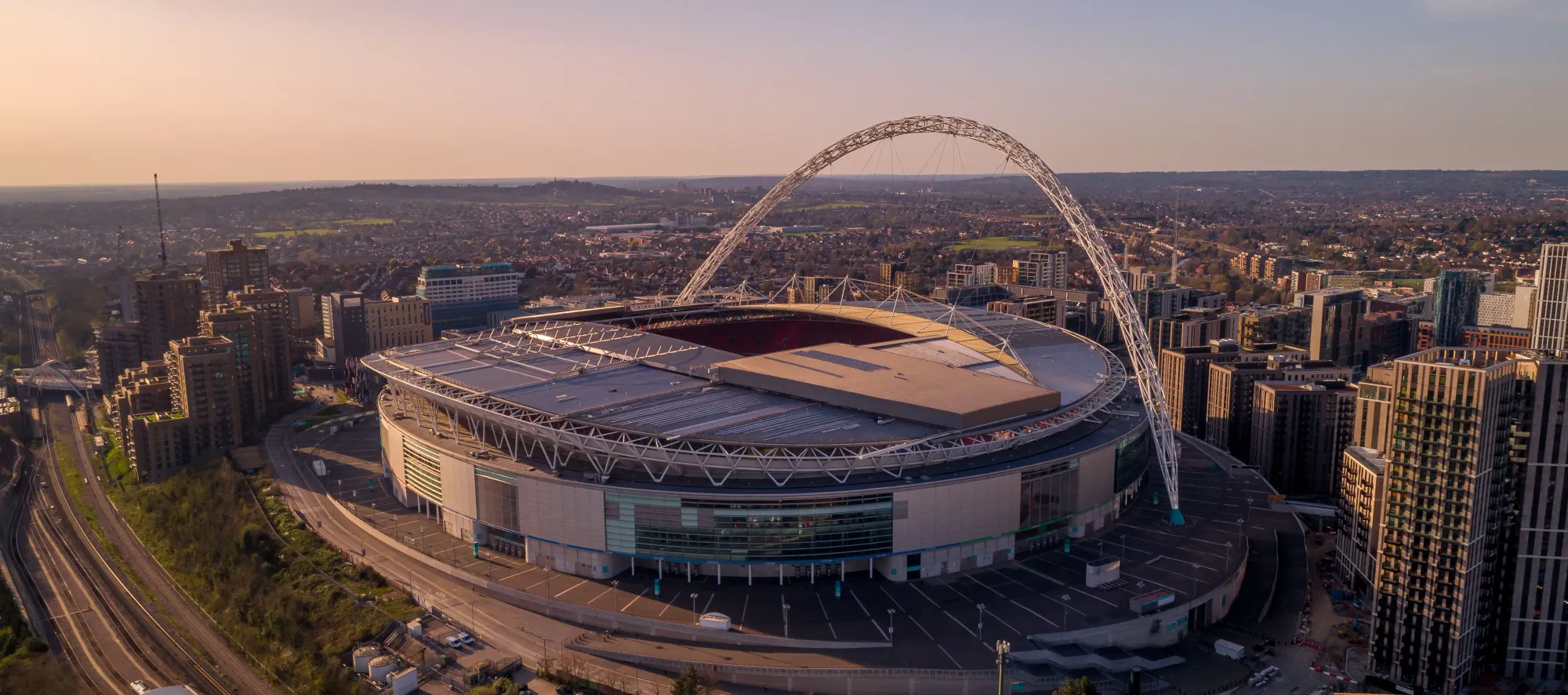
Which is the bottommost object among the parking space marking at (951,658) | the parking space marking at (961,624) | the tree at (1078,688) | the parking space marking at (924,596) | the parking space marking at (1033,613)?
the parking space marking at (951,658)

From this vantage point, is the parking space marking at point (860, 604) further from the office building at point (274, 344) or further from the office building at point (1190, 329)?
the office building at point (274, 344)

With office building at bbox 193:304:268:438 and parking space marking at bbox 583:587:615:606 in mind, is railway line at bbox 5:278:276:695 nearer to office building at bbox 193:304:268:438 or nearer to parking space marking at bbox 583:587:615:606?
office building at bbox 193:304:268:438

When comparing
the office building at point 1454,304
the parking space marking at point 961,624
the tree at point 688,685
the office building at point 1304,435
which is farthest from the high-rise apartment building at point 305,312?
the office building at point 1454,304

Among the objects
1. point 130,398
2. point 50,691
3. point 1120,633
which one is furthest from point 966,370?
point 130,398

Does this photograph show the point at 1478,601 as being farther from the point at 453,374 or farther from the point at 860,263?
the point at 860,263

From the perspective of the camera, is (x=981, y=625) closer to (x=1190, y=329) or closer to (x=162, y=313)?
(x=1190, y=329)
